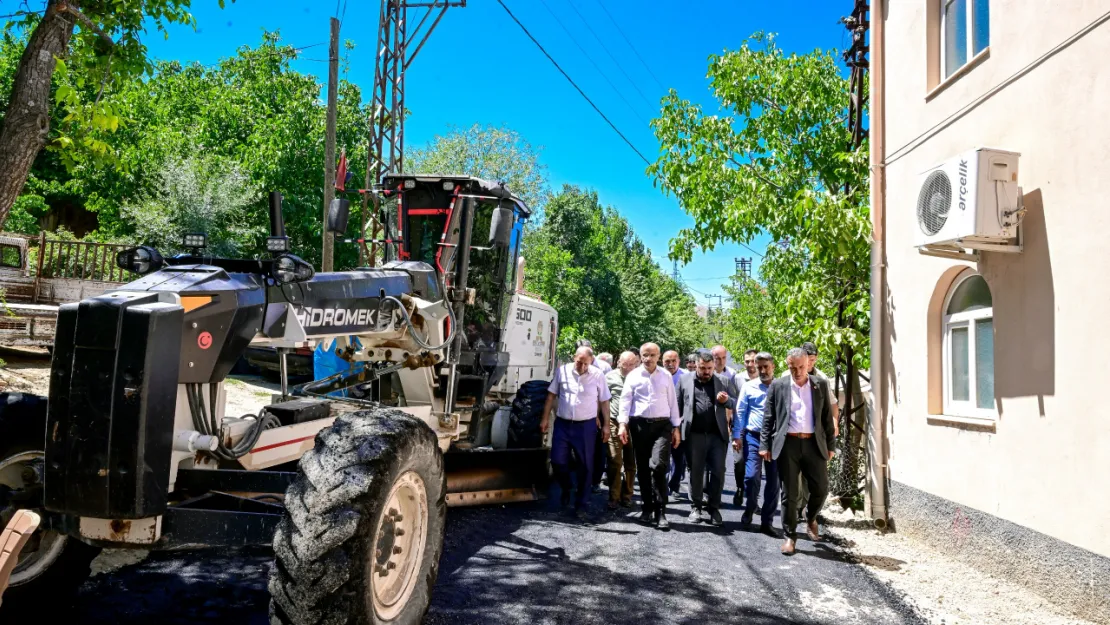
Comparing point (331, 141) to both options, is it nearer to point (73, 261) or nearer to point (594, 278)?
point (73, 261)

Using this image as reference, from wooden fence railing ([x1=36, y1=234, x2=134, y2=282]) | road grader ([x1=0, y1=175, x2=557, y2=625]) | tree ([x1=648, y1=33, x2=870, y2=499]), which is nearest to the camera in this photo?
road grader ([x1=0, y1=175, x2=557, y2=625])

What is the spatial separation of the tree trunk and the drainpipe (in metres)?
7.49

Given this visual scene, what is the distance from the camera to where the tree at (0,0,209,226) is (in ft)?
18.3

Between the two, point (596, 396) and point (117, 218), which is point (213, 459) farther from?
point (117, 218)

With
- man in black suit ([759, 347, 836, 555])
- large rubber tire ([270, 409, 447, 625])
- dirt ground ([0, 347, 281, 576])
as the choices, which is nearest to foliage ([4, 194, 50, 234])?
dirt ground ([0, 347, 281, 576])

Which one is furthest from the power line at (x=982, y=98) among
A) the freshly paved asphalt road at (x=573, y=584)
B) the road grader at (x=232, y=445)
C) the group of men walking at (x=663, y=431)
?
the road grader at (x=232, y=445)

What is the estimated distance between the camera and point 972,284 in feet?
23.4

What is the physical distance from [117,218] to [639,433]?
74.6 feet

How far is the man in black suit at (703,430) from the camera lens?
8344 mm

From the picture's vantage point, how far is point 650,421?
8.21 meters

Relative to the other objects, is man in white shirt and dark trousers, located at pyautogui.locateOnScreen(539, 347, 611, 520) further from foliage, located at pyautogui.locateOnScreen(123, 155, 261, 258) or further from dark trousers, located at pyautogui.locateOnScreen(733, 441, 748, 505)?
foliage, located at pyautogui.locateOnScreen(123, 155, 261, 258)

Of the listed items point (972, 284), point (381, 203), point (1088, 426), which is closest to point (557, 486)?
point (381, 203)

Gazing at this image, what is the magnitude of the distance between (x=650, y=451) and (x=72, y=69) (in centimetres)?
619

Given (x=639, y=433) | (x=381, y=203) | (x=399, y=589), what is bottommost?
(x=399, y=589)
